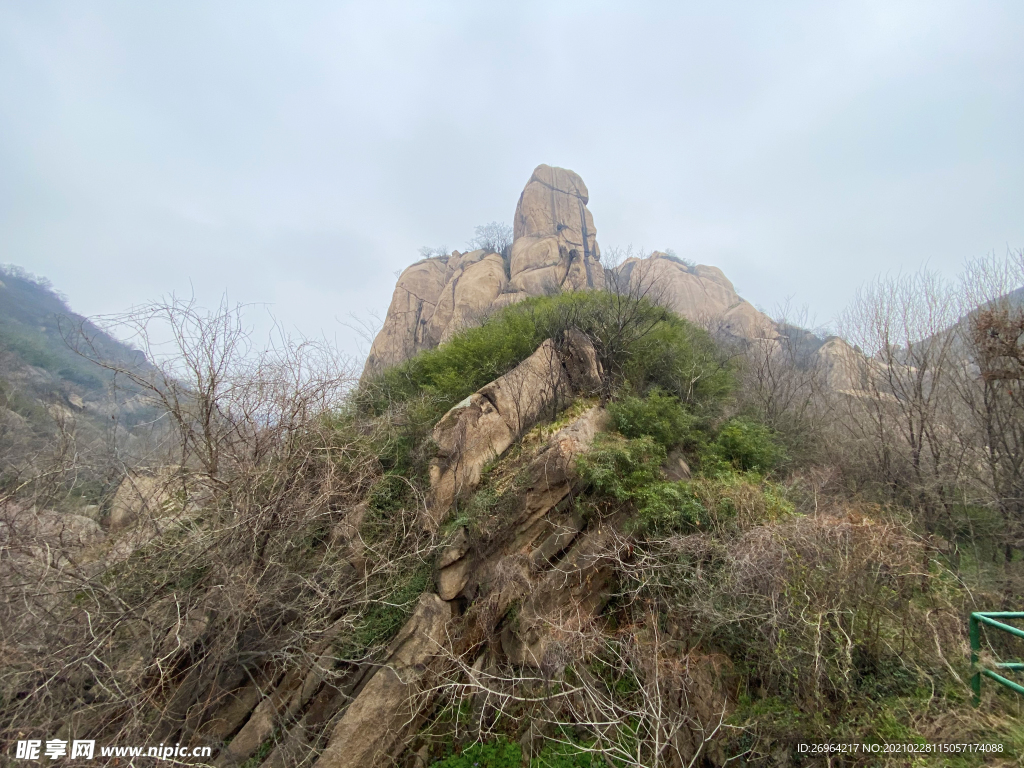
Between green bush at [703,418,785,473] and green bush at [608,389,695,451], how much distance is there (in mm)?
653

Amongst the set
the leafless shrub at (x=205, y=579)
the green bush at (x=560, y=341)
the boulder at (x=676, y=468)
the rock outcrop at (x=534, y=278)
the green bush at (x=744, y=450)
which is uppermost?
the rock outcrop at (x=534, y=278)

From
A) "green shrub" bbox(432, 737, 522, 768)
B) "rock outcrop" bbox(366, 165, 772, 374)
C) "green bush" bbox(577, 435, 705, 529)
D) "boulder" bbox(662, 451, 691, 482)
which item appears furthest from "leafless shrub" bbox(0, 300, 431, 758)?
"rock outcrop" bbox(366, 165, 772, 374)

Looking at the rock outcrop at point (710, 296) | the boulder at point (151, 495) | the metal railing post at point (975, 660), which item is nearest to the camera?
the metal railing post at point (975, 660)

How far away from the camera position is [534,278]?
2528 cm

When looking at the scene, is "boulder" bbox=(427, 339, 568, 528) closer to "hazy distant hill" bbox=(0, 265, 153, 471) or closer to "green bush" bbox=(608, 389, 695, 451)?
"green bush" bbox=(608, 389, 695, 451)

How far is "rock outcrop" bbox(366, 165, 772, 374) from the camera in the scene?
25.2 m

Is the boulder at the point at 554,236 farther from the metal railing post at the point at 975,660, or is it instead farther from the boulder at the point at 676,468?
the metal railing post at the point at 975,660

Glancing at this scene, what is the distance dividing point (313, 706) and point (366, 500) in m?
2.83

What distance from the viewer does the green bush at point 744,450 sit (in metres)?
7.71

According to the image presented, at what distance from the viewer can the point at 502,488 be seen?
6.94 metres

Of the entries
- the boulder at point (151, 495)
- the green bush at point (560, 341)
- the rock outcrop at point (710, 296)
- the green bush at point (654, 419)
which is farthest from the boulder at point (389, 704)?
the rock outcrop at point (710, 296)

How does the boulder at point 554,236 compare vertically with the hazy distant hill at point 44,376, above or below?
above

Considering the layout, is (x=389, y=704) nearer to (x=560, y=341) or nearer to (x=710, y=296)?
(x=560, y=341)

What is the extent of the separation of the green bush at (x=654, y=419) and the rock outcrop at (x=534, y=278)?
15.2m
